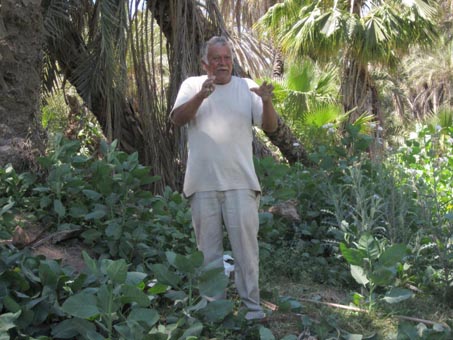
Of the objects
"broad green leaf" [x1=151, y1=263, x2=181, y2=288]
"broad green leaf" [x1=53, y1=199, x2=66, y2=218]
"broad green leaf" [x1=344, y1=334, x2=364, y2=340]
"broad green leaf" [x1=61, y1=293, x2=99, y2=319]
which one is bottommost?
"broad green leaf" [x1=344, y1=334, x2=364, y2=340]

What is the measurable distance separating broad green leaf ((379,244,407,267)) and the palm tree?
10.7m

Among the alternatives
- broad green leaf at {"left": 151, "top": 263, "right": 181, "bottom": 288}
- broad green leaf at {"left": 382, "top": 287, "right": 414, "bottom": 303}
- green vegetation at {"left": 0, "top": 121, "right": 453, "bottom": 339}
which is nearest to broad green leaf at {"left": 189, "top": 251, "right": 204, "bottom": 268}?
green vegetation at {"left": 0, "top": 121, "right": 453, "bottom": 339}

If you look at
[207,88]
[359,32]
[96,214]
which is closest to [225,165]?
[207,88]

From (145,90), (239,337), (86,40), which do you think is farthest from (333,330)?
(86,40)

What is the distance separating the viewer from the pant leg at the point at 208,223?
3.90m

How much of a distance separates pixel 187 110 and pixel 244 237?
30.5 inches

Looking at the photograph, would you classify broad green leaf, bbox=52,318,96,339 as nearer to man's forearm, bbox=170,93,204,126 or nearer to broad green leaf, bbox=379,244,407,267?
man's forearm, bbox=170,93,204,126

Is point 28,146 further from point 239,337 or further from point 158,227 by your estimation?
point 239,337

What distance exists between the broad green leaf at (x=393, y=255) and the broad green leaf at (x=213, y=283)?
1054 millimetres

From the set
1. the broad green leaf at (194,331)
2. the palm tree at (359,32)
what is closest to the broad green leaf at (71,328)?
the broad green leaf at (194,331)

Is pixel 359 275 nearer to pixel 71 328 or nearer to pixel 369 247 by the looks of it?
pixel 369 247

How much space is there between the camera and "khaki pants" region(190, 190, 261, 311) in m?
3.86

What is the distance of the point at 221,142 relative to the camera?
3863 millimetres

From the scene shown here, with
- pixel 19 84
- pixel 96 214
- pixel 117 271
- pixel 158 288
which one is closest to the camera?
pixel 117 271
